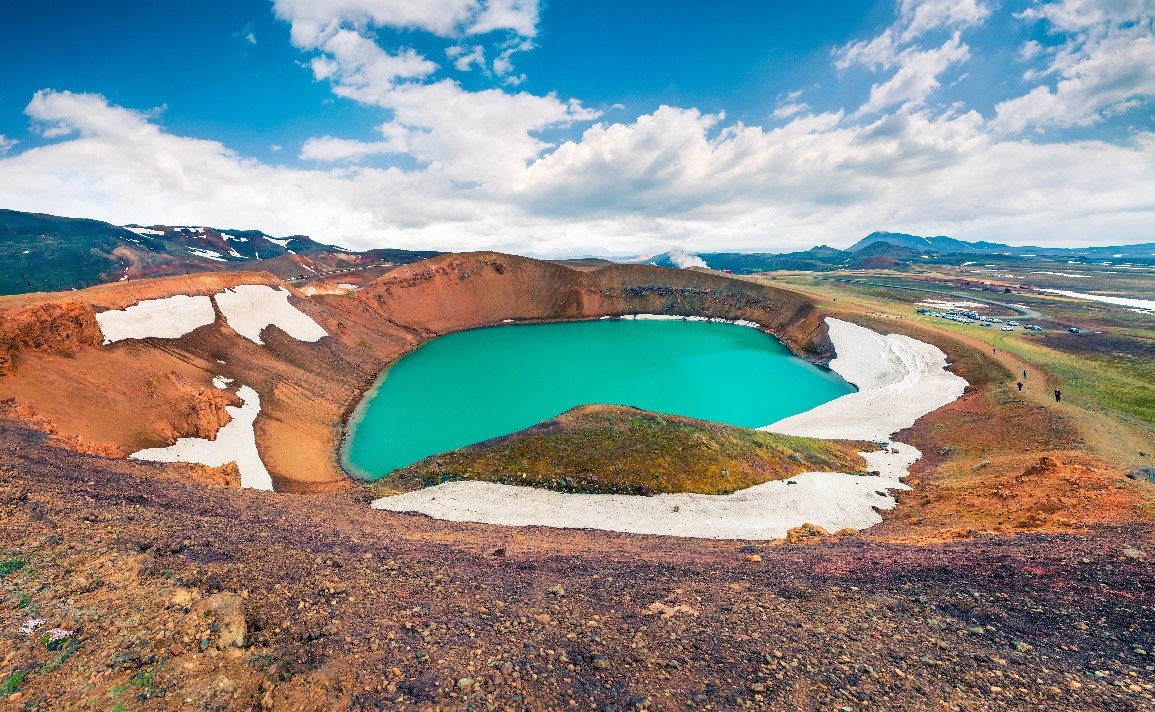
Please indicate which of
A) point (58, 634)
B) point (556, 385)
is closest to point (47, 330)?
point (58, 634)

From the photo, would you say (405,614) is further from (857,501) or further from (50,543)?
(857,501)

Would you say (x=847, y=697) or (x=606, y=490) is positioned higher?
(x=847, y=697)

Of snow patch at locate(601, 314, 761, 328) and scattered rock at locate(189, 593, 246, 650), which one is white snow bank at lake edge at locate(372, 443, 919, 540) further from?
snow patch at locate(601, 314, 761, 328)

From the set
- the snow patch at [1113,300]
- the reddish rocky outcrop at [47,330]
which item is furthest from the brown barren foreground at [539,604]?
the snow patch at [1113,300]

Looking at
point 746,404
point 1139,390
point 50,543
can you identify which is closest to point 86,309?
point 50,543

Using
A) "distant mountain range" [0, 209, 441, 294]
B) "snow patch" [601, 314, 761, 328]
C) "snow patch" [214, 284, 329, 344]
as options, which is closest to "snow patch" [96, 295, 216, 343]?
"snow patch" [214, 284, 329, 344]

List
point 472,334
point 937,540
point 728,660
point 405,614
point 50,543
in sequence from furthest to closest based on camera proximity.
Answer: point 472,334 → point 937,540 → point 50,543 → point 405,614 → point 728,660
